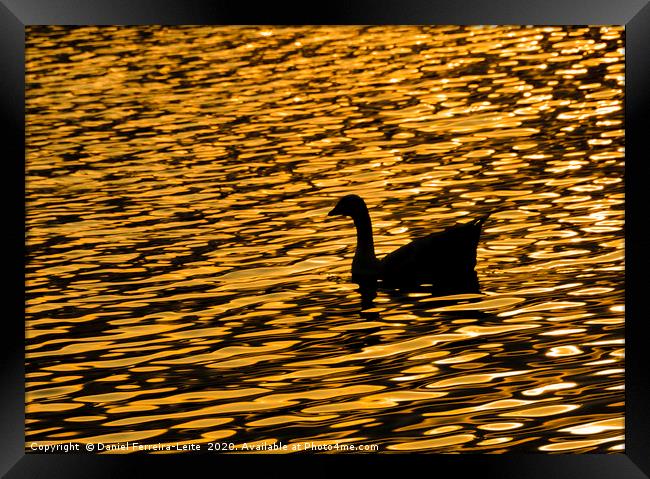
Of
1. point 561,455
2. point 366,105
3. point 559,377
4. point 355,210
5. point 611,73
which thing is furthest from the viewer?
point 366,105

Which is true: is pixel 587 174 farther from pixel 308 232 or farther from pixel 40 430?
pixel 40 430

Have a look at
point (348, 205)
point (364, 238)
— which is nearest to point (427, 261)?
point (364, 238)

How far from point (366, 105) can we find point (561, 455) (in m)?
9.94

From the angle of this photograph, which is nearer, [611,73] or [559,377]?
[559,377]

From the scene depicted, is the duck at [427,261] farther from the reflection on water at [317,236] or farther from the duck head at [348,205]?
the duck head at [348,205]

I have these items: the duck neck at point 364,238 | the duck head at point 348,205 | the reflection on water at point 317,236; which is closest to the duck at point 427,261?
the duck neck at point 364,238

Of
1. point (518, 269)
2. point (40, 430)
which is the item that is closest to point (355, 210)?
point (518, 269)

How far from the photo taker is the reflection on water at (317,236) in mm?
9398
